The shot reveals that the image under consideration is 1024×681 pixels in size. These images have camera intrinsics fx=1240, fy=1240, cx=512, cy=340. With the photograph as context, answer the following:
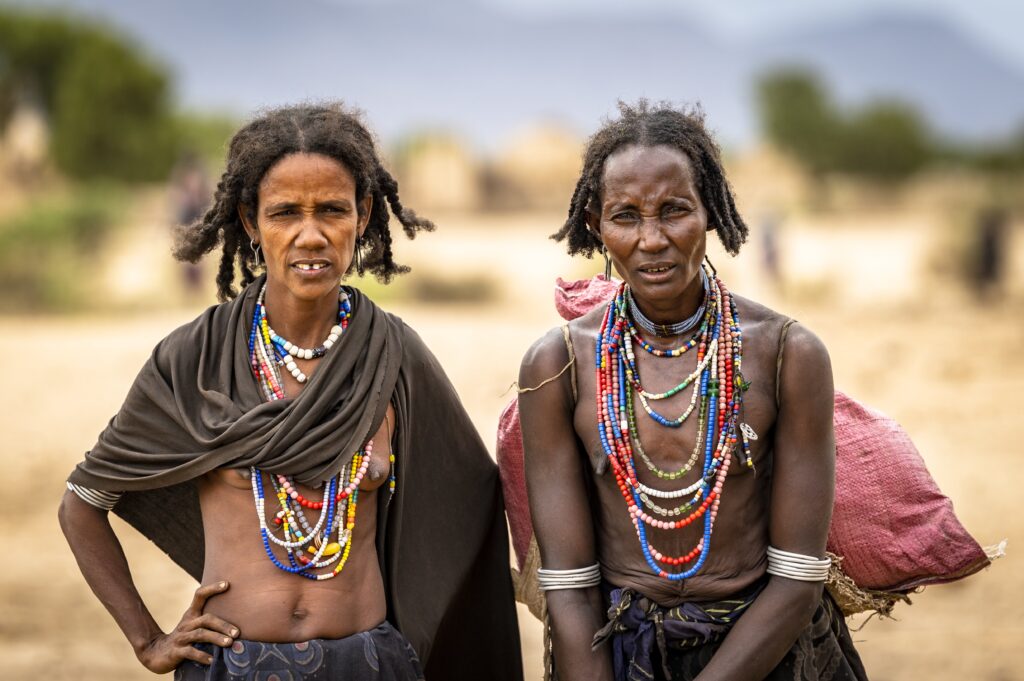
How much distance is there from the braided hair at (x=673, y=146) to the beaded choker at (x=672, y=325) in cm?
12

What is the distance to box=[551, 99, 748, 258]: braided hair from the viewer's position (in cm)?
302

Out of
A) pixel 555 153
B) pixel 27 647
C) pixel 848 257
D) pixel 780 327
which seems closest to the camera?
pixel 780 327

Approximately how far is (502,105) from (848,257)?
165570 millimetres

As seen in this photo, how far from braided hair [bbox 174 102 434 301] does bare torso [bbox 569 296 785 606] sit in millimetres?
801

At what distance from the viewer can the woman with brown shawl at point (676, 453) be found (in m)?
2.96

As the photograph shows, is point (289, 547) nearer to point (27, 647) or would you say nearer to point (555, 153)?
point (27, 647)

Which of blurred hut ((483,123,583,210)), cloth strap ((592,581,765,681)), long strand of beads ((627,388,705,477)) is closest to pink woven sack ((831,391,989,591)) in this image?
cloth strap ((592,581,765,681))

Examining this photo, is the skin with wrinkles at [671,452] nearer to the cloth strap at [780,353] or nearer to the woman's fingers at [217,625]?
the cloth strap at [780,353]

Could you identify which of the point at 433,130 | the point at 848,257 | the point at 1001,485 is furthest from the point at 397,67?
the point at 1001,485

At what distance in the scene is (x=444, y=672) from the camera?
141 inches

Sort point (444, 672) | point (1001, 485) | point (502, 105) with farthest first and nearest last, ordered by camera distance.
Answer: point (502, 105), point (1001, 485), point (444, 672)

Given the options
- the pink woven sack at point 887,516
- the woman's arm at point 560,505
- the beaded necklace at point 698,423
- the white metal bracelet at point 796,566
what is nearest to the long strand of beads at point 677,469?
the beaded necklace at point 698,423

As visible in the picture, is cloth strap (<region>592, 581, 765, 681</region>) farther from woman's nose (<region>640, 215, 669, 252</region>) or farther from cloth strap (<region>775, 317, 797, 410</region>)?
woman's nose (<region>640, 215, 669, 252</region>)

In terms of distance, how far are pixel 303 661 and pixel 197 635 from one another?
0.28 m
